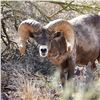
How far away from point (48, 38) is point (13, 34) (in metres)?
4.22

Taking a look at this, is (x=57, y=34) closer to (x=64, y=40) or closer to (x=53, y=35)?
(x=64, y=40)

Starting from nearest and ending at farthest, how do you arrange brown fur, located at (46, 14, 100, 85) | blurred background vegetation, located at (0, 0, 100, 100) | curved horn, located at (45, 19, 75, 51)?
curved horn, located at (45, 19, 75, 51)
brown fur, located at (46, 14, 100, 85)
blurred background vegetation, located at (0, 0, 100, 100)

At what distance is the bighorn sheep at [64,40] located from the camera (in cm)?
824

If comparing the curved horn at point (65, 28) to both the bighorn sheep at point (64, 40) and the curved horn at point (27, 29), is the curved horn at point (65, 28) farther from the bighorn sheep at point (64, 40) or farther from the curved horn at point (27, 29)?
the curved horn at point (27, 29)

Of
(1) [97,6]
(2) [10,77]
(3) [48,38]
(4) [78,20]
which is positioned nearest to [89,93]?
(3) [48,38]

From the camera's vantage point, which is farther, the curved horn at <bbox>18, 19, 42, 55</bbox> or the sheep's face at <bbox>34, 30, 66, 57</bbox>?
the curved horn at <bbox>18, 19, 42, 55</bbox>

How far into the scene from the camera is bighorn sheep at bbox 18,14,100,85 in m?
8.24

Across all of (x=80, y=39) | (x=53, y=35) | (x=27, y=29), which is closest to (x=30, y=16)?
(x=80, y=39)

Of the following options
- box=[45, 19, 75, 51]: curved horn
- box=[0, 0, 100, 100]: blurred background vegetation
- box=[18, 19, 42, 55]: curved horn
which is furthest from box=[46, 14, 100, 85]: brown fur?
box=[0, 0, 100, 100]: blurred background vegetation

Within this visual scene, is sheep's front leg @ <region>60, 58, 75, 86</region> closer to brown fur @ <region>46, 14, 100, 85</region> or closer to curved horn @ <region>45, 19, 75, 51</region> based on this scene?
brown fur @ <region>46, 14, 100, 85</region>

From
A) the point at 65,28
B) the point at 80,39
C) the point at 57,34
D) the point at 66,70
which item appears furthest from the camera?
the point at 80,39

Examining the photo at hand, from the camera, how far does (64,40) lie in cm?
872

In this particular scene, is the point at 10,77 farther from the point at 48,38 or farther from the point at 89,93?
the point at 89,93

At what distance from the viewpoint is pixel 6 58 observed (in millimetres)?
11609
